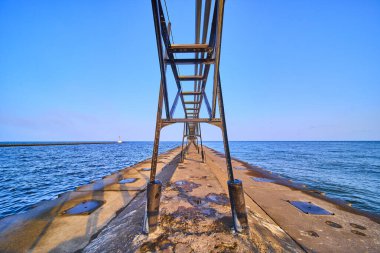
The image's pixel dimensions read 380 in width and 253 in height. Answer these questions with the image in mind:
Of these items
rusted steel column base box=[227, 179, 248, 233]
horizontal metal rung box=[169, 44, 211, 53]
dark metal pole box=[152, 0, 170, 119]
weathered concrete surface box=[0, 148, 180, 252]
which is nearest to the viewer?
dark metal pole box=[152, 0, 170, 119]

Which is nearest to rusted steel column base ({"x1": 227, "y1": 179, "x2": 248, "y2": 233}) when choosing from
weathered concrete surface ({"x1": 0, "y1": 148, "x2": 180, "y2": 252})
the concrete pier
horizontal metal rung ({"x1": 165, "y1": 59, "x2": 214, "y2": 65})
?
the concrete pier

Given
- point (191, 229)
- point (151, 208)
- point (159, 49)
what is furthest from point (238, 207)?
point (159, 49)

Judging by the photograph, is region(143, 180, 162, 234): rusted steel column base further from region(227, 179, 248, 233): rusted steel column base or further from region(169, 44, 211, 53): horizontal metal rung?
region(169, 44, 211, 53): horizontal metal rung

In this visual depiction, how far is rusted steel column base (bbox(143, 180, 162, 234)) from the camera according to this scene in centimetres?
243

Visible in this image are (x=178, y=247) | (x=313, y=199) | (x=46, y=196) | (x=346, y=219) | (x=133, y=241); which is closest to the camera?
(x=178, y=247)

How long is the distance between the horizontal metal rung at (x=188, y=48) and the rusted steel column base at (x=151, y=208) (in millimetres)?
2370

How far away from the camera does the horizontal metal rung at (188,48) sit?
265 cm

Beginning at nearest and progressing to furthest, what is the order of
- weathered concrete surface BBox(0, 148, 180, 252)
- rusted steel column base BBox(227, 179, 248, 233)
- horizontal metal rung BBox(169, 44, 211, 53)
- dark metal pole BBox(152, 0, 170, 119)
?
dark metal pole BBox(152, 0, 170, 119)
rusted steel column base BBox(227, 179, 248, 233)
horizontal metal rung BBox(169, 44, 211, 53)
weathered concrete surface BBox(0, 148, 180, 252)

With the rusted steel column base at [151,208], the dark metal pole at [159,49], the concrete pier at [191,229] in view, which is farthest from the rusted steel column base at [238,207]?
the dark metal pole at [159,49]

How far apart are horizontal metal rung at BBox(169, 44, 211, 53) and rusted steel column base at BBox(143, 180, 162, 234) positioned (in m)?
2.37

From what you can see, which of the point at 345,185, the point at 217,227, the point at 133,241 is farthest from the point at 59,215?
the point at 345,185

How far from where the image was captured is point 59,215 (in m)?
4.11

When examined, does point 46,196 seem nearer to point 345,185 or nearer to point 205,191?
point 205,191

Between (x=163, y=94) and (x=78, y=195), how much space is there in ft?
18.8
